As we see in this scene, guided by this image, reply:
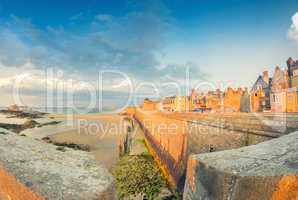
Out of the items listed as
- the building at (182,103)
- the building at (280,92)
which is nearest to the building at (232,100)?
the building at (280,92)

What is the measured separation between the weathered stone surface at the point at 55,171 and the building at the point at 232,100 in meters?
30.5

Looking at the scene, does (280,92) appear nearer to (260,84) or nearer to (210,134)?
(260,84)

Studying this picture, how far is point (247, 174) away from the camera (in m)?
1.83

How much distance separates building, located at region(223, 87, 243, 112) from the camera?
29.7 m

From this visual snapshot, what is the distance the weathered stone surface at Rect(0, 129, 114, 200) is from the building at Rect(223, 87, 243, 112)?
30467 millimetres

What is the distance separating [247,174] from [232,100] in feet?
102

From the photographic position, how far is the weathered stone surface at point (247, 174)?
5.54 feet

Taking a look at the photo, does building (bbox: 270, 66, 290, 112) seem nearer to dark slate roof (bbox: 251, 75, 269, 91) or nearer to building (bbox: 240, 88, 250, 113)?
dark slate roof (bbox: 251, 75, 269, 91)

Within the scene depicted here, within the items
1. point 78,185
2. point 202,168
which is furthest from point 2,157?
point 202,168

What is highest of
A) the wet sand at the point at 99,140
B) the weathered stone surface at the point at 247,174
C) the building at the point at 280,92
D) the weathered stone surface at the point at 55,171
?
the building at the point at 280,92

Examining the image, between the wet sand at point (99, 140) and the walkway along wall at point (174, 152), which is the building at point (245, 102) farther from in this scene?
the walkway along wall at point (174, 152)

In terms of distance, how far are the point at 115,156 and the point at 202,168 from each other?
13861mm

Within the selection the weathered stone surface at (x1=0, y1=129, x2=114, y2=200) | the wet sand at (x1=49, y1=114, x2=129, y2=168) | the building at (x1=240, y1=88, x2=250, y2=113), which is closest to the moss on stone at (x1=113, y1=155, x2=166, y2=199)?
the wet sand at (x1=49, y1=114, x2=129, y2=168)

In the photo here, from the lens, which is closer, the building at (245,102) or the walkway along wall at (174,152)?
the walkway along wall at (174,152)
